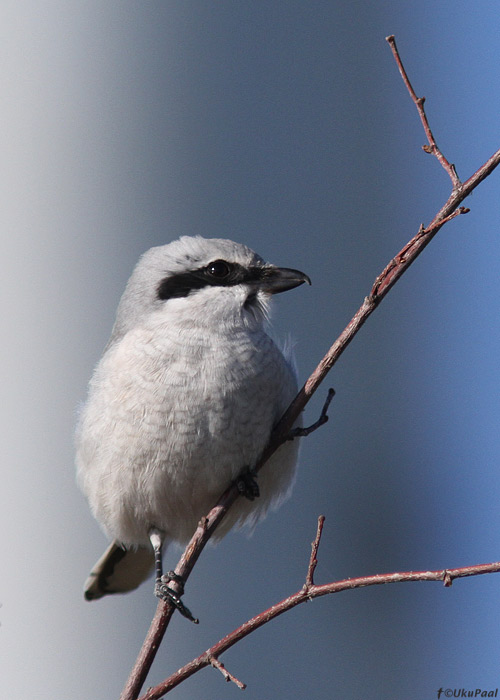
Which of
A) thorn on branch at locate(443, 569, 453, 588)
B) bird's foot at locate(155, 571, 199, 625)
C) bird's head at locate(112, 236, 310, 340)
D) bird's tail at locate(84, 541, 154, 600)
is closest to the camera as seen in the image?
thorn on branch at locate(443, 569, 453, 588)

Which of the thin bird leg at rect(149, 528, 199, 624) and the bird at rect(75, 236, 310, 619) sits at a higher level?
the bird at rect(75, 236, 310, 619)

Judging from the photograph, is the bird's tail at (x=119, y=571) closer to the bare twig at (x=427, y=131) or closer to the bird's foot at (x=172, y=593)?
the bird's foot at (x=172, y=593)

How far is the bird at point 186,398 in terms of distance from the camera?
268 centimetres

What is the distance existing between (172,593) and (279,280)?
1.13 m

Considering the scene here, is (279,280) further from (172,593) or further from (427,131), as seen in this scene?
(172,593)

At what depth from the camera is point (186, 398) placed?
2678 millimetres

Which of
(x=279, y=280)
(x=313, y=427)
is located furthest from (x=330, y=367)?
(x=279, y=280)

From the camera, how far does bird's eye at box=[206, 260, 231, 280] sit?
9.71 ft

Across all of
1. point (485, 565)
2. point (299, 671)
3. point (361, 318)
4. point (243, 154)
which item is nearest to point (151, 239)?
point (243, 154)

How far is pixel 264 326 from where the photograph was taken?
294 centimetres

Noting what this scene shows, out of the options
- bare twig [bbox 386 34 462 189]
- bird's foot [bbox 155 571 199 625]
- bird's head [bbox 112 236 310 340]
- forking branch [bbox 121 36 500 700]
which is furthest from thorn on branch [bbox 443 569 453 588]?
bird's head [bbox 112 236 310 340]

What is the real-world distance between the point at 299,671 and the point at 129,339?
4052 millimetres

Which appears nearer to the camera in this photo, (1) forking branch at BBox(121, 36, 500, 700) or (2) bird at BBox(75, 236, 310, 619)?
(1) forking branch at BBox(121, 36, 500, 700)

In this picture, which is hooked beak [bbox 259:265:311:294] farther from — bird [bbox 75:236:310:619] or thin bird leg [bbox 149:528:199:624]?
thin bird leg [bbox 149:528:199:624]
